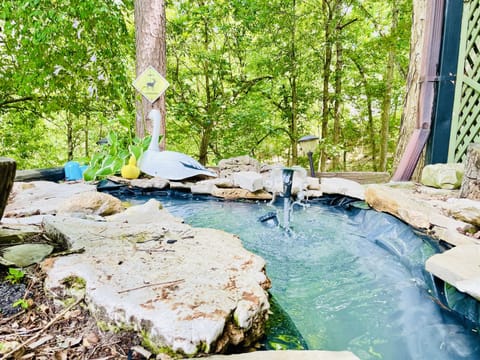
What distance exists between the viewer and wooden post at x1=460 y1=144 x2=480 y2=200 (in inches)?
86.8

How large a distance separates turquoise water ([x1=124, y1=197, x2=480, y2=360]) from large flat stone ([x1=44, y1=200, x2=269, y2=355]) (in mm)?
365

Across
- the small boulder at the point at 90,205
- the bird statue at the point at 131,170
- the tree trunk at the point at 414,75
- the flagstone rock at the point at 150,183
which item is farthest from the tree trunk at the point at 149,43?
the tree trunk at the point at 414,75

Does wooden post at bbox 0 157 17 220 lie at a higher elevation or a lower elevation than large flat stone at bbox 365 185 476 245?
higher

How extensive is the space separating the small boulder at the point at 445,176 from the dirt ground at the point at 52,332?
132 inches

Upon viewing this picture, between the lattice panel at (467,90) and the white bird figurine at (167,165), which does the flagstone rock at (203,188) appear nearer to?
the white bird figurine at (167,165)

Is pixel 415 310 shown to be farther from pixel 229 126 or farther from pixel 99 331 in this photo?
pixel 229 126

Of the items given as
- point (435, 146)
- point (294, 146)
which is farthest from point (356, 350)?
point (294, 146)

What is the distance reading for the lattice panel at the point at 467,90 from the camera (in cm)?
329

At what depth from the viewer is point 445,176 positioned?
3.04 meters

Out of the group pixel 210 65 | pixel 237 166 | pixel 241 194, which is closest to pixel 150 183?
pixel 241 194

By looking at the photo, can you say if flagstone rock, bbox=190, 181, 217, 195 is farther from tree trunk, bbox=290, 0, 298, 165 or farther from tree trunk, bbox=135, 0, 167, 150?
tree trunk, bbox=290, 0, 298, 165

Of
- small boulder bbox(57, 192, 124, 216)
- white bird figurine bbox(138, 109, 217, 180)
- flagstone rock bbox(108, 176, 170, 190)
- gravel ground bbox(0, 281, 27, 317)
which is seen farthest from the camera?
white bird figurine bbox(138, 109, 217, 180)

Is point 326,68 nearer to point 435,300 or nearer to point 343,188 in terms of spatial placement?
point 343,188

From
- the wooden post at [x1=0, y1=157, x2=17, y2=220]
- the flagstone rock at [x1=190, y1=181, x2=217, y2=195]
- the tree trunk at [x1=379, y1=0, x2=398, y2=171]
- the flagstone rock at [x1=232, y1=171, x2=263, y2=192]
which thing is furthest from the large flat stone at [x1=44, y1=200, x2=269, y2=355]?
the tree trunk at [x1=379, y1=0, x2=398, y2=171]
